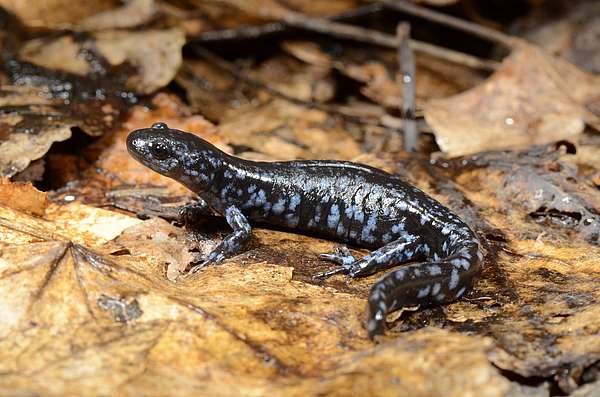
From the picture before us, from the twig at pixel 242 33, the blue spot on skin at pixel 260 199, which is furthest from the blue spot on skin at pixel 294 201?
the twig at pixel 242 33

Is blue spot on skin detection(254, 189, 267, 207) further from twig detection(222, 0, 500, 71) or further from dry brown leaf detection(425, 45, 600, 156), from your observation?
twig detection(222, 0, 500, 71)

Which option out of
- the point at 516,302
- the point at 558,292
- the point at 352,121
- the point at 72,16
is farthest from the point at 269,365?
the point at 72,16

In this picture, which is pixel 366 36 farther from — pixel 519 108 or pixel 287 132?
pixel 519 108

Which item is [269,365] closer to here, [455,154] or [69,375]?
[69,375]

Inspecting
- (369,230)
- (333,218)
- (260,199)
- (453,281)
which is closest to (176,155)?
(260,199)

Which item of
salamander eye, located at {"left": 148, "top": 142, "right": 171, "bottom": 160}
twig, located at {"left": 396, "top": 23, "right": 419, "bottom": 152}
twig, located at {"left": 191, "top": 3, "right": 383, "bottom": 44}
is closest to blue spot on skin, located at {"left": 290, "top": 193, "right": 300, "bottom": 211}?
salamander eye, located at {"left": 148, "top": 142, "right": 171, "bottom": 160}

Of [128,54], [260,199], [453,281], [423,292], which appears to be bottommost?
[423,292]
